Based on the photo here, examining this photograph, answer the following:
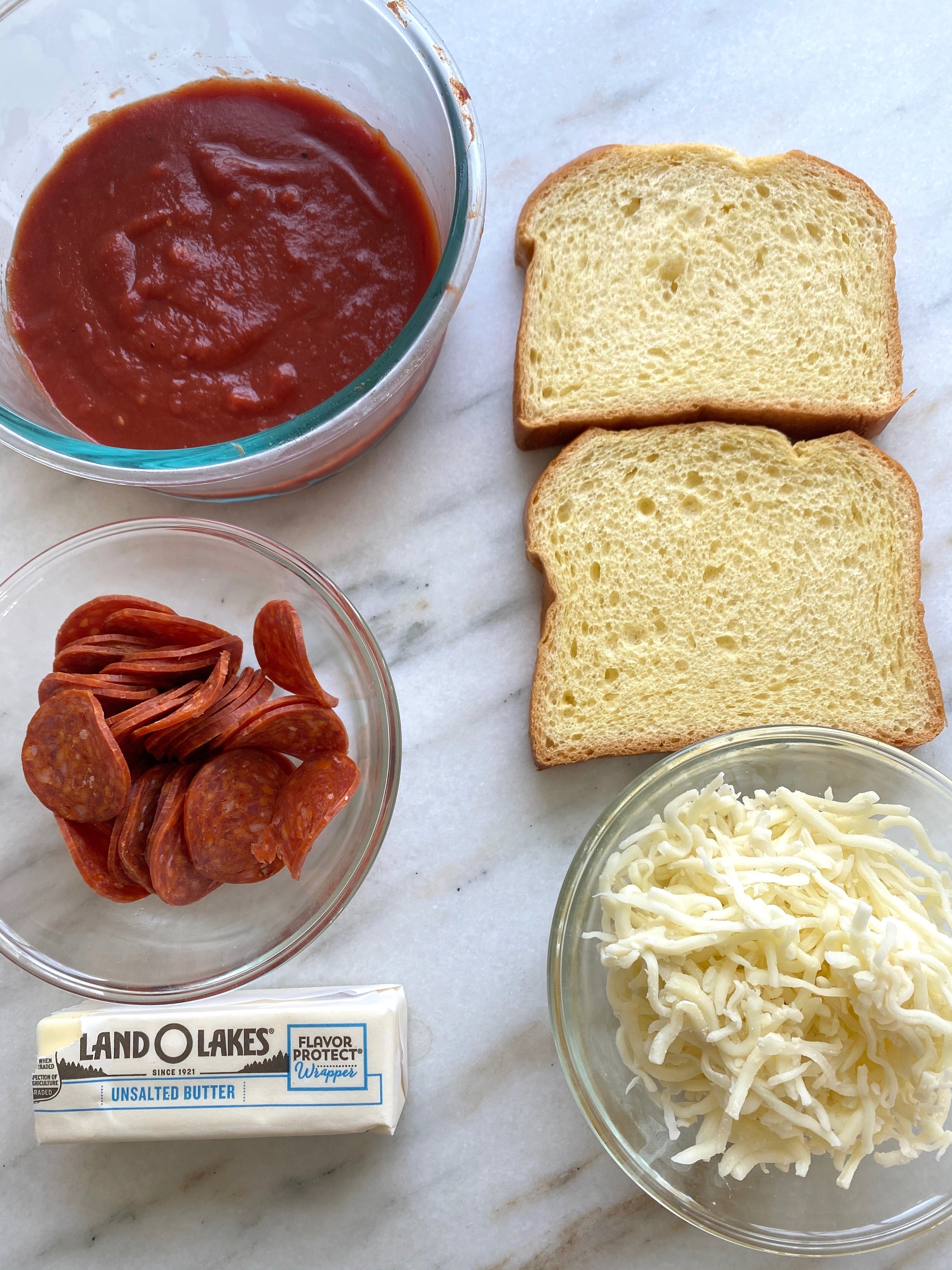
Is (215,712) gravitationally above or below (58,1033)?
above

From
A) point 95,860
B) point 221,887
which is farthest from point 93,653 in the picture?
point 221,887

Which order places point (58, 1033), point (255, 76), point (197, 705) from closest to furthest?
point (197, 705)
point (58, 1033)
point (255, 76)

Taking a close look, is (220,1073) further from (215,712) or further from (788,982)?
(788,982)

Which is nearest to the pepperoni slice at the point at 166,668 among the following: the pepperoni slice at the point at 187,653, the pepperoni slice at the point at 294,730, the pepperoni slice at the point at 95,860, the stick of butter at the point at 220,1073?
the pepperoni slice at the point at 187,653

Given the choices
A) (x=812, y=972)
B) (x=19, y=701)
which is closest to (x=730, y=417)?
(x=812, y=972)

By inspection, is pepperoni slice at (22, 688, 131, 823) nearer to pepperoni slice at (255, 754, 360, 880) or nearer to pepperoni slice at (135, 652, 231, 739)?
pepperoni slice at (135, 652, 231, 739)

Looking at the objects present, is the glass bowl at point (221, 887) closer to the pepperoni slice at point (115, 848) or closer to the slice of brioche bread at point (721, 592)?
the pepperoni slice at point (115, 848)

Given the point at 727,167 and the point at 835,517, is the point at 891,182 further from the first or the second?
the point at 835,517
